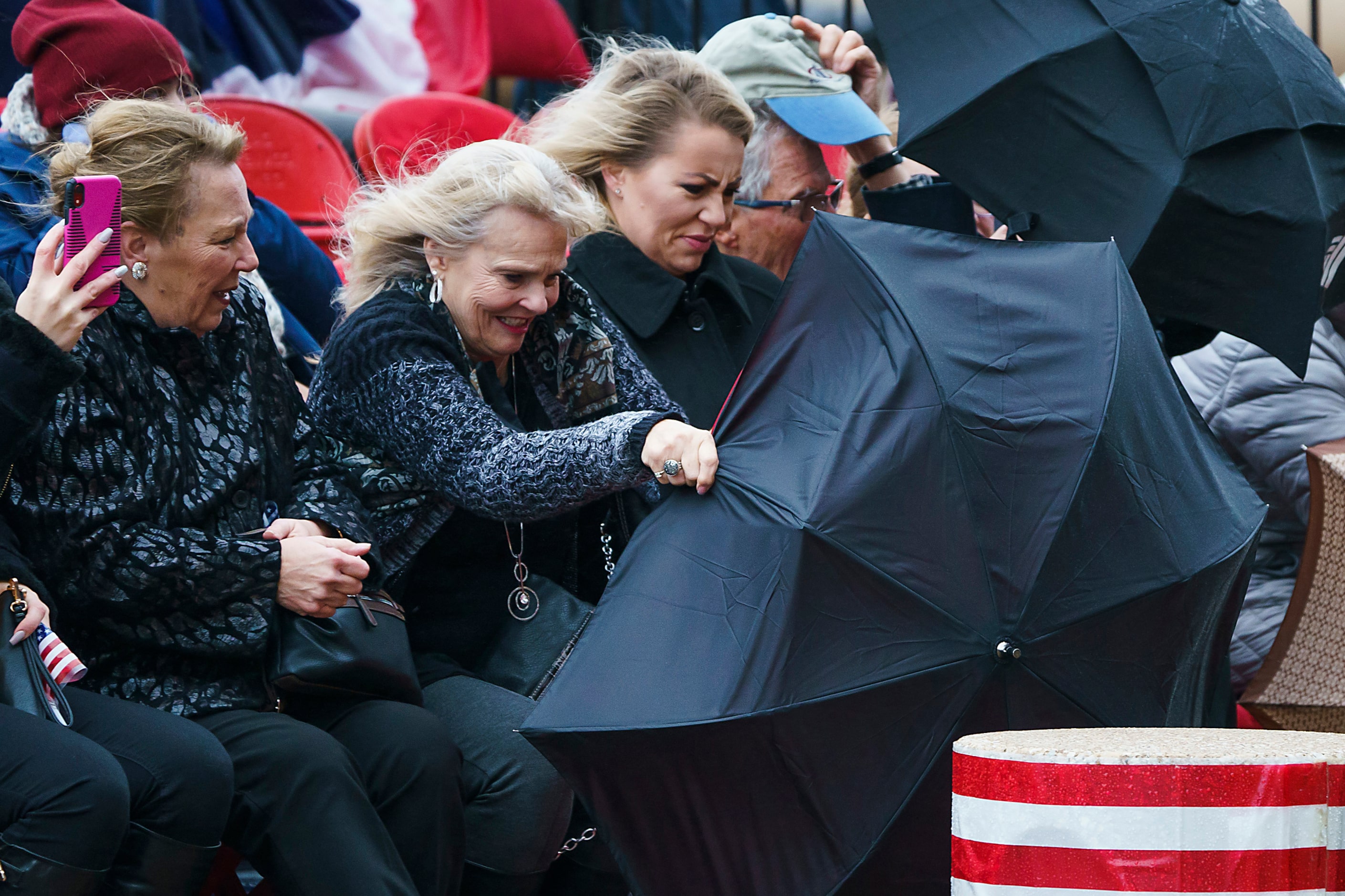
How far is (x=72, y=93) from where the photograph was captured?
3479 millimetres

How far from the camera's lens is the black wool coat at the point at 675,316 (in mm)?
3607

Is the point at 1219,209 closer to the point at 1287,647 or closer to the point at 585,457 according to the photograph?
the point at 1287,647

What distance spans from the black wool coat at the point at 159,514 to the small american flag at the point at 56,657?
0.14 m

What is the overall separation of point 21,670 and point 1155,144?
249 cm

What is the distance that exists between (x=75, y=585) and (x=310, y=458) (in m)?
0.61

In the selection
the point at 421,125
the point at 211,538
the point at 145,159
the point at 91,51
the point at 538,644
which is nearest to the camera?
the point at 211,538

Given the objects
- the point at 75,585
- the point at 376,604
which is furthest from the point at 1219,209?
the point at 75,585

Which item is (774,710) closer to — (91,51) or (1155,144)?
(1155,144)

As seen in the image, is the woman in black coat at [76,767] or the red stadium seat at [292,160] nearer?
the woman in black coat at [76,767]

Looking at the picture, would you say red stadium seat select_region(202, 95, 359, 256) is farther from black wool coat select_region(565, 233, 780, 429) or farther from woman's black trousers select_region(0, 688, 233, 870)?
woman's black trousers select_region(0, 688, 233, 870)

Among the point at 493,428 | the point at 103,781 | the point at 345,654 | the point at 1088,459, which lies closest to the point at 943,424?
the point at 1088,459

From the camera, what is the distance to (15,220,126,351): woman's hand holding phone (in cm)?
247

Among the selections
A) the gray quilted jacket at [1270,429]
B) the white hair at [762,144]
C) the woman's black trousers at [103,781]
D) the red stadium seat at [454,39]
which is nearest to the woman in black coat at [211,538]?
the woman's black trousers at [103,781]

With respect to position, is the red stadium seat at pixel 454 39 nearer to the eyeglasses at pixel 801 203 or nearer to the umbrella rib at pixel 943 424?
the eyeglasses at pixel 801 203
